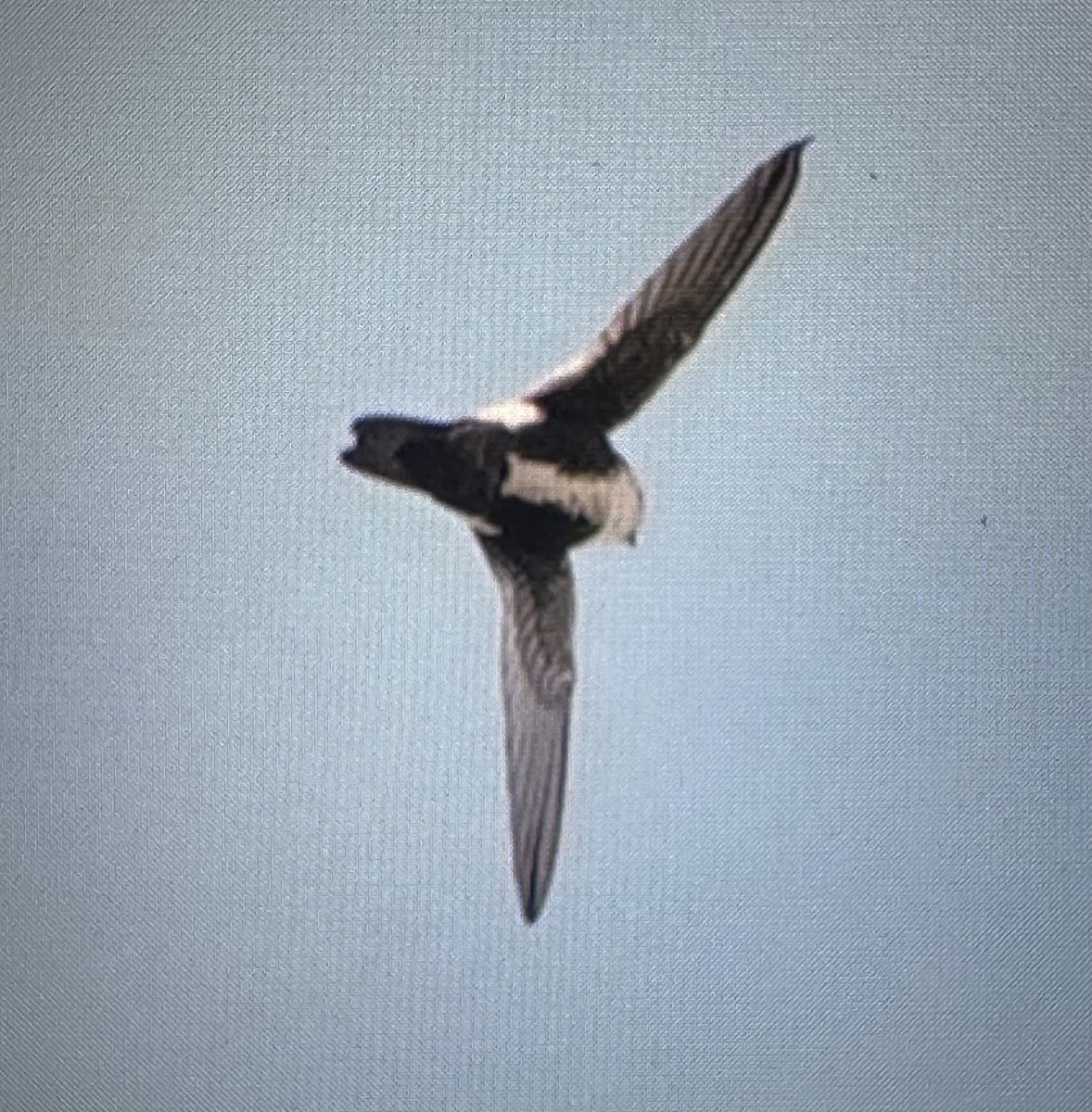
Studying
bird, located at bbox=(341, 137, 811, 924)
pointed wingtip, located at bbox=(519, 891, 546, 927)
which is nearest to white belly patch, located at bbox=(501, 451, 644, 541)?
bird, located at bbox=(341, 137, 811, 924)

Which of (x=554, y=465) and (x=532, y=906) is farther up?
(x=554, y=465)

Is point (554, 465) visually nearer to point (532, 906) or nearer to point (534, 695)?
point (534, 695)

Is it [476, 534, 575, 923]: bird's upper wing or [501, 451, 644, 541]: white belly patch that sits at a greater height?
[501, 451, 644, 541]: white belly patch

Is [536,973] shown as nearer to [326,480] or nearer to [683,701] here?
[683,701]

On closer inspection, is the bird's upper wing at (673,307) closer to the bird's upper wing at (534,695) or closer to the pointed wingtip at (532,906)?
the bird's upper wing at (534,695)

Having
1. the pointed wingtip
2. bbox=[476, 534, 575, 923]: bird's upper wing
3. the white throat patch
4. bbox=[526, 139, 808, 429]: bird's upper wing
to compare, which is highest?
bbox=[526, 139, 808, 429]: bird's upper wing

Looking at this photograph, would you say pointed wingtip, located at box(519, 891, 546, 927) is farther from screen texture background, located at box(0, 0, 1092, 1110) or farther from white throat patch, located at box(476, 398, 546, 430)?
white throat patch, located at box(476, 398, 546, 430)

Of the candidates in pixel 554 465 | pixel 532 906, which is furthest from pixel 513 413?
pixel 532 906
